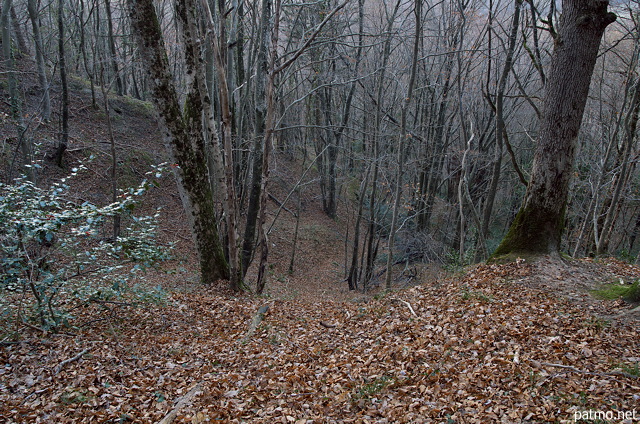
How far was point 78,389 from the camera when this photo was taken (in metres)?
3.94

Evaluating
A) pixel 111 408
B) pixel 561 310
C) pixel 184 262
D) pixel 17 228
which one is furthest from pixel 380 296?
pixel 184 262

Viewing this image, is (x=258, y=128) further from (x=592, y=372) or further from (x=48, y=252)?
(x=592, y=372)

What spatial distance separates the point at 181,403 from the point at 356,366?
1.88 meters

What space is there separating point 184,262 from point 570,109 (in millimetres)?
11643

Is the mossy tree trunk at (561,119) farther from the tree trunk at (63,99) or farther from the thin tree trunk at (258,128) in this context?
the tree trunk at (63,99)

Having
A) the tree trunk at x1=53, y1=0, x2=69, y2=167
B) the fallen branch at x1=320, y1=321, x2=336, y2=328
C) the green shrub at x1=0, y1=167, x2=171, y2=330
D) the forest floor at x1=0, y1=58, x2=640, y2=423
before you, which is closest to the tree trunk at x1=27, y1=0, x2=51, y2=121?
the tree trunk at x1=53, y1=0, x2=69, y2=167

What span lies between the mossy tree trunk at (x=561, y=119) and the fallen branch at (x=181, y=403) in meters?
5.10

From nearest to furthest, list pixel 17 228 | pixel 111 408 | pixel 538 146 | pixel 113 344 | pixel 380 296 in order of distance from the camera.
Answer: pixel 111 408 → pixel 17 228 → pixel 113 344 → pixel 538 146 → pixel 380 296

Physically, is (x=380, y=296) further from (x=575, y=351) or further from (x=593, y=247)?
(x=593, y=247)

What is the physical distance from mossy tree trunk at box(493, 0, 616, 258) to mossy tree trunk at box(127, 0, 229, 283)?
5579mm

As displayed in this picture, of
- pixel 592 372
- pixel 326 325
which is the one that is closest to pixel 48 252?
pixel 326 325

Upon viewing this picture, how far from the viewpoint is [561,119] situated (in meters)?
5.57

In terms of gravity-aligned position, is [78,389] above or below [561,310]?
below

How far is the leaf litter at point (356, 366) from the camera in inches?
135
